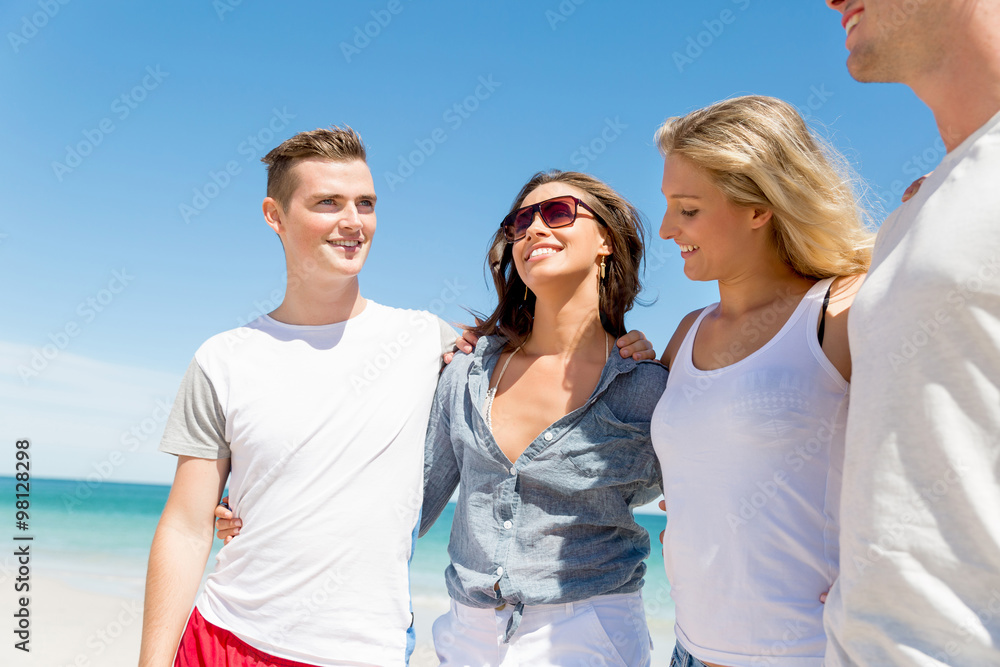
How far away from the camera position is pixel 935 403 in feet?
4.78

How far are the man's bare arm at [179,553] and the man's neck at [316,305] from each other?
0.76 metres

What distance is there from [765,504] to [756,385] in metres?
0.40

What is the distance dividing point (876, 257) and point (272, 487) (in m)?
2.49

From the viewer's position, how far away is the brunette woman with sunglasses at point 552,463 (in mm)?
2912

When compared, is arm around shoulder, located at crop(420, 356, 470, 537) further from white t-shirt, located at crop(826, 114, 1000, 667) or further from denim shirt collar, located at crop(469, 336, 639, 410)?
white t-shirt, located at crop(826, 114, 1000, 667)

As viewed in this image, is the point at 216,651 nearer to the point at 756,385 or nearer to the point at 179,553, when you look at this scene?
the point at 179,553

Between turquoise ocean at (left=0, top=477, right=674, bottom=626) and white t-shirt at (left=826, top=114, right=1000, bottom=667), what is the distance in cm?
643

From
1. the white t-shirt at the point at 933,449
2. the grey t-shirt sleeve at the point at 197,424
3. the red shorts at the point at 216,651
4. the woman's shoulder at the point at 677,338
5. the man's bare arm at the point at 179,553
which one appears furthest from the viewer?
the woman's shoulder at the point at 677,338

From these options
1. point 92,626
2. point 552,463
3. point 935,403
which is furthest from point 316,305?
point 92,626

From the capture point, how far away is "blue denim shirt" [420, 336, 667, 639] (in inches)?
116

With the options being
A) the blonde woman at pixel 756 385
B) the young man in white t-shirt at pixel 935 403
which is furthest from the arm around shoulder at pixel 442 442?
the young man in white t-shirt at pixel 935 403

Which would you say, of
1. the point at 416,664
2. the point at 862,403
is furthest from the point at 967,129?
the point at 416,664

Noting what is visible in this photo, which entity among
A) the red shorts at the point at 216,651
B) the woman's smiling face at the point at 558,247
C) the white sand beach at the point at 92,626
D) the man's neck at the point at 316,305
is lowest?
the white sand beach at the point at 92,626

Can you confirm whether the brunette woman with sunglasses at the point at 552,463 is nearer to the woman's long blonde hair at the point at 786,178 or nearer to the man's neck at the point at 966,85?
the woman's long blonde hair at the point at 786,178
